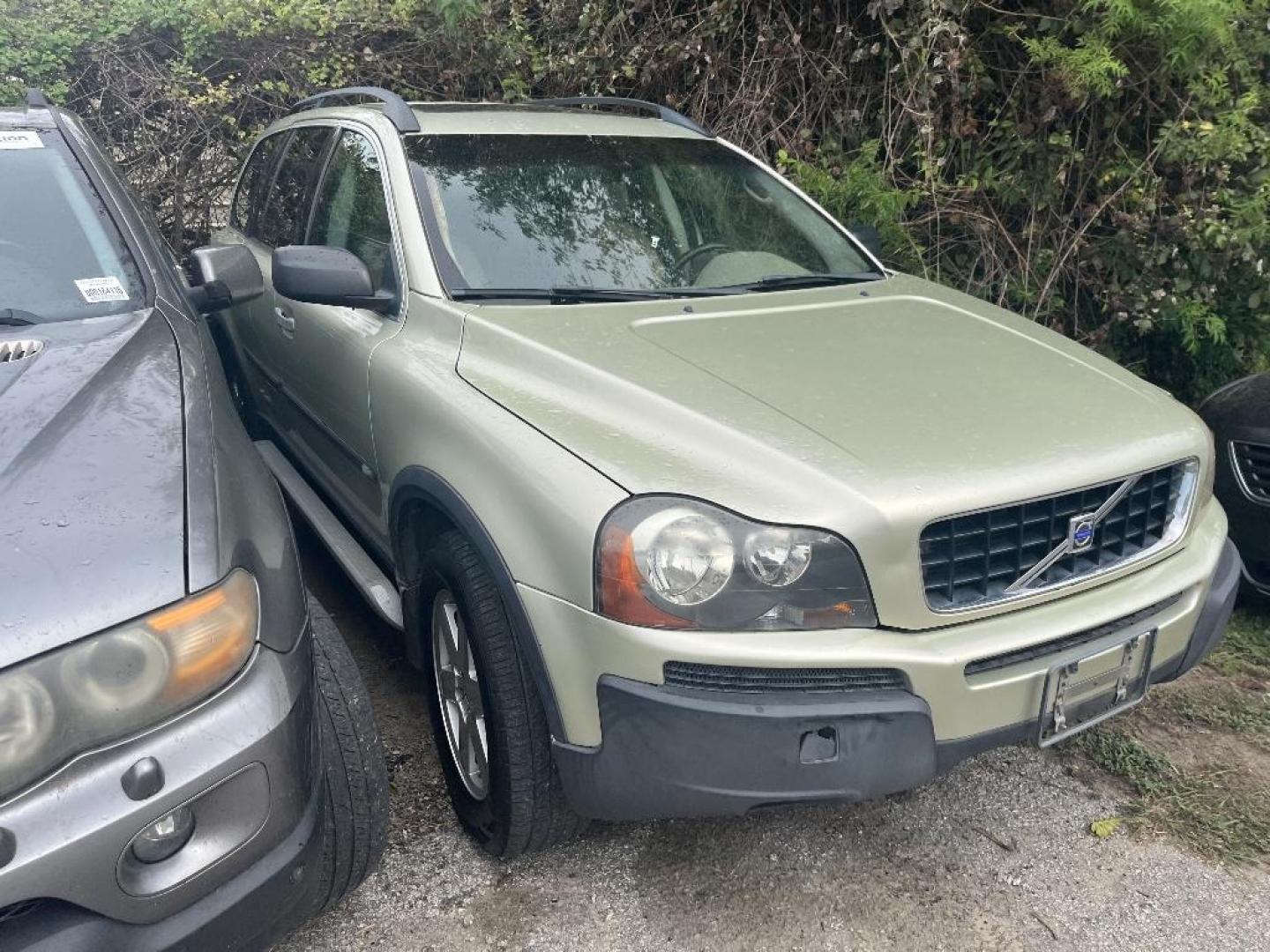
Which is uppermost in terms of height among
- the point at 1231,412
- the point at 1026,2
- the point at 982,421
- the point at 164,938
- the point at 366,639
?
the point at 1026,2

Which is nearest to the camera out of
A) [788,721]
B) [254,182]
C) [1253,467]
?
[788,721]

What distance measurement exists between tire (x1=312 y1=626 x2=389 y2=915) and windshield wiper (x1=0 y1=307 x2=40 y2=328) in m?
1.00

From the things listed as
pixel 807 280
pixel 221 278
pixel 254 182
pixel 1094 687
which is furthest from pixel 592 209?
pixel 254 182

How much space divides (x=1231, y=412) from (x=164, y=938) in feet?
11.5

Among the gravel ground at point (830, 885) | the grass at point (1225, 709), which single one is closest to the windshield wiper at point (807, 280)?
the gravel ground at point (830, 885)

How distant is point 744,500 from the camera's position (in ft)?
6.14

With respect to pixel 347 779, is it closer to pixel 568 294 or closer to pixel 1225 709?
pixel 568 294

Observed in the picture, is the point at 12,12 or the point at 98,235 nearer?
the point at 98,235

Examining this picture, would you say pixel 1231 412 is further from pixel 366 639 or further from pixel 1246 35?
pixel 366 639

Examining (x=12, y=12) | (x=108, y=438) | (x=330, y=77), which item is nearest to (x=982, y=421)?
(x=108, y=438)

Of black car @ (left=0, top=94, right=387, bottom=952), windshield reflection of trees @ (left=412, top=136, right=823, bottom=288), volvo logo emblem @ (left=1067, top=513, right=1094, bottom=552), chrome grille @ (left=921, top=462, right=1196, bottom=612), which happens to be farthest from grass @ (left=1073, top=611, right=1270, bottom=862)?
black car @ (left=0, top=94, right=387, bottom=952)

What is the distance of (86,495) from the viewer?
1600mm

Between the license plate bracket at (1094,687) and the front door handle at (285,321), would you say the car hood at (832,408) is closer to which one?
the license plate bracket at (1094,687)

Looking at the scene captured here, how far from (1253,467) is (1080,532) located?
1681 mm
